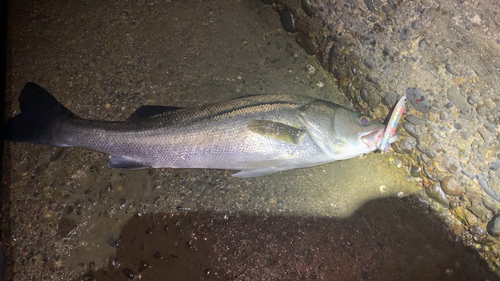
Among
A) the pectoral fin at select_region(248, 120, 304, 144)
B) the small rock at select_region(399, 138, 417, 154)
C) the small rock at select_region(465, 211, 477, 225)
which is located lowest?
the small rock at select_region(465, 211, 477, 225)

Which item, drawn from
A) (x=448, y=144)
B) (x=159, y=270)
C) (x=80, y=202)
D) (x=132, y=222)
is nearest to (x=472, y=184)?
(x=448, y=144)

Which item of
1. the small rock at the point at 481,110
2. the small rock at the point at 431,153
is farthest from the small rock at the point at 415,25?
the small rock at the point at 431,153

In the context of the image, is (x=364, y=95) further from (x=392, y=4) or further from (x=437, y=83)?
(x=392, y=4)

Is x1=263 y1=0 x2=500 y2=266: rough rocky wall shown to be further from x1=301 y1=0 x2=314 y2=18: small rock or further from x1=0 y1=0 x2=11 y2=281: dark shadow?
x1=0 y1=0 x2=11 y2=281: dark shadow

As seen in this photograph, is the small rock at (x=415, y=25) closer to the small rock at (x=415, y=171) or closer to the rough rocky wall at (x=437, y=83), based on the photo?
the rough rocky wall at (x=437, y=83)

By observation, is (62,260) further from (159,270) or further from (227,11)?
(227,11)

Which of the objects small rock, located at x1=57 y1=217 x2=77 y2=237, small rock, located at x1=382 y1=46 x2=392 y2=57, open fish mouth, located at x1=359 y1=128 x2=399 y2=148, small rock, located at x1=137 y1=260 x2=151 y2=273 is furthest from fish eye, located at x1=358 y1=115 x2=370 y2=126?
small rock, located at x1=57 y1=217 x2=77 y2=237

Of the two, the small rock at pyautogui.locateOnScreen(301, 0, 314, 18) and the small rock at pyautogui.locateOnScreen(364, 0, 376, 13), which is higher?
the small rock at pyautogui.locateOnScreen(364, 0, 376, 13)

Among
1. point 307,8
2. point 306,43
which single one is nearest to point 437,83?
point 306,43
